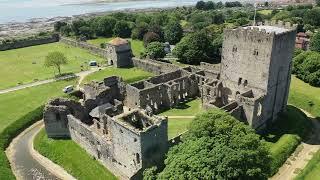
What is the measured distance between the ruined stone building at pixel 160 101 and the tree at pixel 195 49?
68.7 feet

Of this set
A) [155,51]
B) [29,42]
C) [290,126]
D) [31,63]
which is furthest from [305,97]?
[29,42]

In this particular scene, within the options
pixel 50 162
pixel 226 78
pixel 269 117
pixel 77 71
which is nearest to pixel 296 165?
pixel 269 117

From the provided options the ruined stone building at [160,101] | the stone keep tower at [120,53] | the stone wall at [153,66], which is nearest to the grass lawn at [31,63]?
the stone keep tower at [120,53]

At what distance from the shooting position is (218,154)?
1294 inches

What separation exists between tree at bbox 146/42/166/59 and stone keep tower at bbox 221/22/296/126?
35.4 meters

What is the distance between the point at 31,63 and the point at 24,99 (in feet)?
96.1

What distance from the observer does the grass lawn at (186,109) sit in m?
58.4

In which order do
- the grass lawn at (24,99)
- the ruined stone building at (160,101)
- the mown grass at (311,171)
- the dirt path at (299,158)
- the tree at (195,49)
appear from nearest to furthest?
the ruined stone building at (160,101)
the mown grass at (311,171)
the dirt path at (299,158)
the grass lawn at (24,99)
the tree at (195,49)

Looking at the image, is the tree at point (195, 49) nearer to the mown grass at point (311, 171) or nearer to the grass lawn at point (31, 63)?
the grass lawn at point (31, 63)

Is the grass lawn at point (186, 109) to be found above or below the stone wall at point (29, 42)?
below

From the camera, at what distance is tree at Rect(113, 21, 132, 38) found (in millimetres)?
121363

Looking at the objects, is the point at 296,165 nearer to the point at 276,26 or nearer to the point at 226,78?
the point at 226,78

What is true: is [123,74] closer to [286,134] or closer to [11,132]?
[11,132]

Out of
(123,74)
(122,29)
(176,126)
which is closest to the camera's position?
(176,126)
